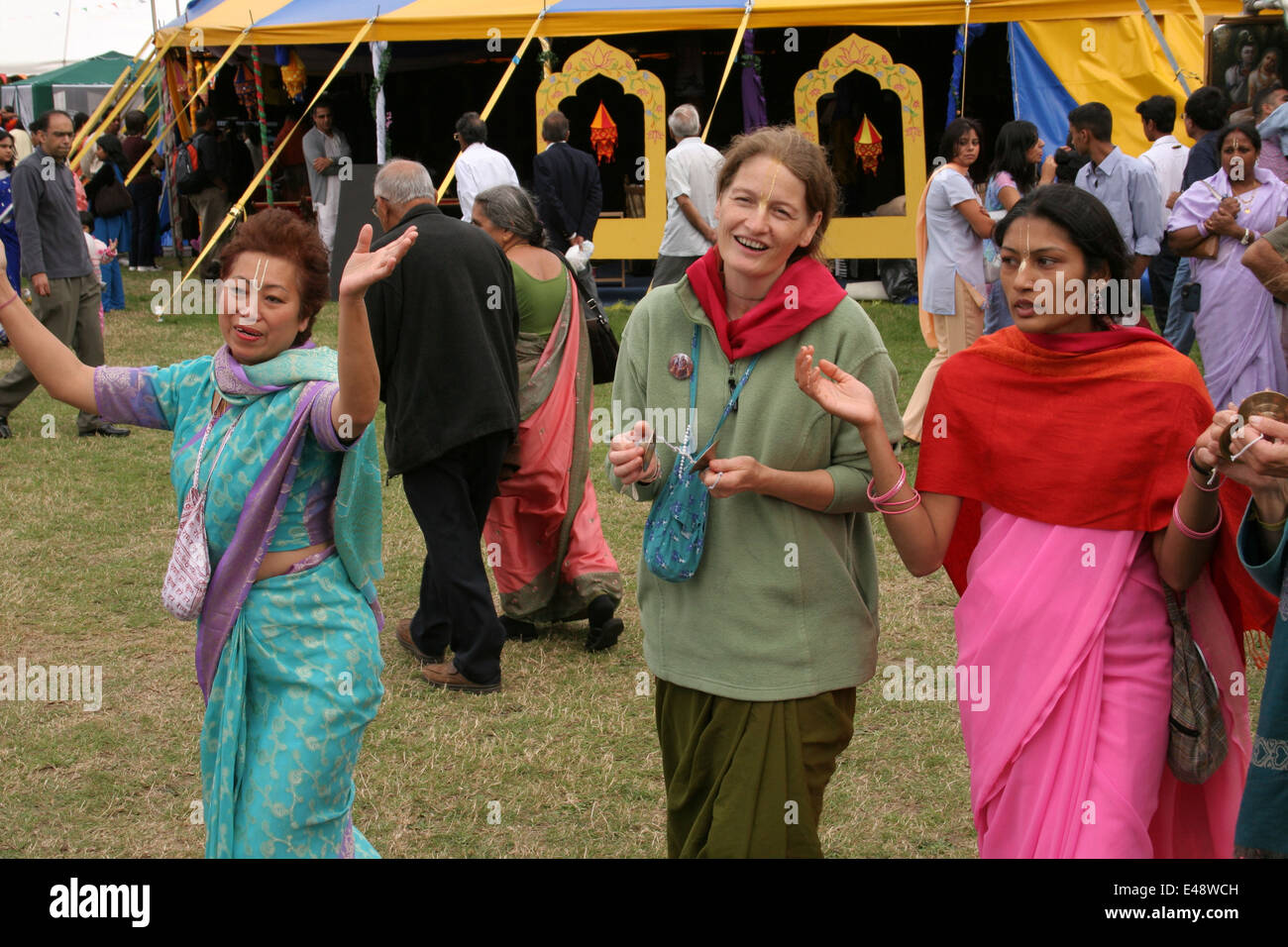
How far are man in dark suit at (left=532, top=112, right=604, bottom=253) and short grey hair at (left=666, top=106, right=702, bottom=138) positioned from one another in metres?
0.95

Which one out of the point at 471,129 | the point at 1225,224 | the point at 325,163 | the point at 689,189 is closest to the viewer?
the point at 1225,224

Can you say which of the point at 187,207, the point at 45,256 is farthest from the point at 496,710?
the point at 187,207

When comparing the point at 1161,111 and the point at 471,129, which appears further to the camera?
the point at 471,129

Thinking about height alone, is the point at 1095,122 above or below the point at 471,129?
below

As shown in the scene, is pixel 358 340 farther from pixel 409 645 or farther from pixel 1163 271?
pixel 1163 271

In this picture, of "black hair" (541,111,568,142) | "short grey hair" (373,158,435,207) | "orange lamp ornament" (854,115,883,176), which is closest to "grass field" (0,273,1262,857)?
"short grey hair" (373,158,435,207)

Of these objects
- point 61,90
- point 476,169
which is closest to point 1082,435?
point 476,169

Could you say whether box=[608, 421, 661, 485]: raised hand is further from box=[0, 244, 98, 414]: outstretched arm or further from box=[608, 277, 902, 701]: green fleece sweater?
box=[0, 244, 98, 414]: outstretched arm

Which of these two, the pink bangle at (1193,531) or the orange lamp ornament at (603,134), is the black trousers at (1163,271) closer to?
the orange lamp ornament at (603,134)

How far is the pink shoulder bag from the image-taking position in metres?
2.76

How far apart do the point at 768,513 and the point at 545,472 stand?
8.69ft

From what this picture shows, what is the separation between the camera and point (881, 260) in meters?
14.0

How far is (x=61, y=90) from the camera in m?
24.7

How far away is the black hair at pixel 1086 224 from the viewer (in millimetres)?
2484
